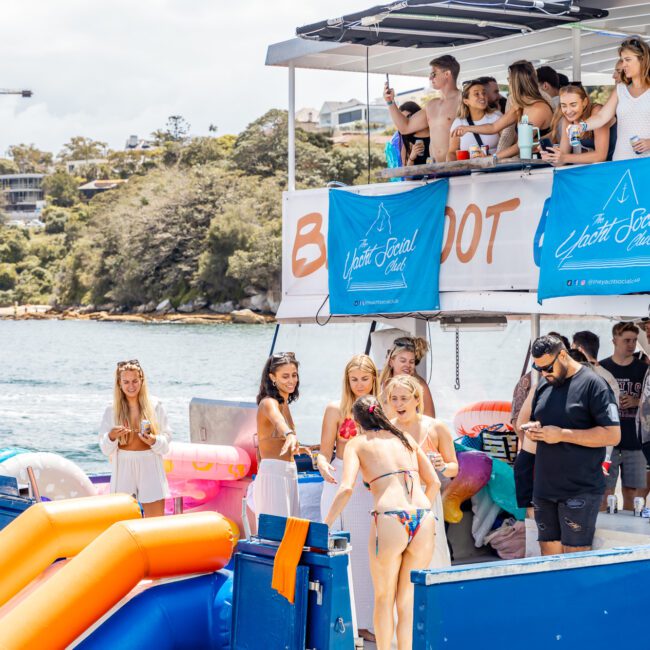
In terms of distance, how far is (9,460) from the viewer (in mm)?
9500

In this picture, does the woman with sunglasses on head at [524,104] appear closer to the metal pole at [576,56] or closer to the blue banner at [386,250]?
the metal pole at [576,56]

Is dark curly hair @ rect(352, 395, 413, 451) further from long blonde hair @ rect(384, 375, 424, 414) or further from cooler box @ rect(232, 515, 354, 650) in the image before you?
cooler box @ rect(232, 515, 354, 650)

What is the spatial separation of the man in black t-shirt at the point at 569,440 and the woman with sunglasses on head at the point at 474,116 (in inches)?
116

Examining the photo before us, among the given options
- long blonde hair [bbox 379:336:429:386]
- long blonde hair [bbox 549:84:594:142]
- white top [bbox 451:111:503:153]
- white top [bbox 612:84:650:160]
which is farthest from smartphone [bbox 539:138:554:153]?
long blonde hair [bbox 379:336:429:386]

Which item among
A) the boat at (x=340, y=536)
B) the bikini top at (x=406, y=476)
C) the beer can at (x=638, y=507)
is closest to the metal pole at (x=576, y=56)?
the boat at (x=340, y=536)

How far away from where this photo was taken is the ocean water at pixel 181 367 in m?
17.0

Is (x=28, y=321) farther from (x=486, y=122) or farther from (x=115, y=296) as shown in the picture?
(x=486, y=122)

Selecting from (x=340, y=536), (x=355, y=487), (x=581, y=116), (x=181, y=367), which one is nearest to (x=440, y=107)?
(x=581, y=116)

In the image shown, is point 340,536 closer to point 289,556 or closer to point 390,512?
point 289,556

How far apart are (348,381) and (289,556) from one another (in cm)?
220

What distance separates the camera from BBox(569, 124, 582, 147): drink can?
28.5 feet

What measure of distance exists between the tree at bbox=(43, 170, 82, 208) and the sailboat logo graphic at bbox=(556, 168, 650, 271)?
140083 mm

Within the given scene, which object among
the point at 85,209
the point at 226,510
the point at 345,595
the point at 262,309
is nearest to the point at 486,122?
the point at 226,510

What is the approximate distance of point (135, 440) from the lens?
873 cm
